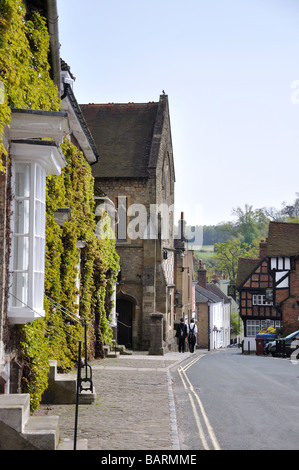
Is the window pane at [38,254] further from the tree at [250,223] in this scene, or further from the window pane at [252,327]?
the tree at [250,223]

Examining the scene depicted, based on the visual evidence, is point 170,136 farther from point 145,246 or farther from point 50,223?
point 50,223

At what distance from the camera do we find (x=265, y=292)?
5528cm

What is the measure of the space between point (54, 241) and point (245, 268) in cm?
4810

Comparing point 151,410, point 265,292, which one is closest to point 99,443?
point 151,410

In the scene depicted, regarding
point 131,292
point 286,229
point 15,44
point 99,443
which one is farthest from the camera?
point 286,229

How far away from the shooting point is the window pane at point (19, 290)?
365 inches

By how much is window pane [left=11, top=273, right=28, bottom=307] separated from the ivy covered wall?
56 centimetres

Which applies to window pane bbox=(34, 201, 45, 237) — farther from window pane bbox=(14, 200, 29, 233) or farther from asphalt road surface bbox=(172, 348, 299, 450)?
asphalt road surface bbox=(172, 348, 299, 450)

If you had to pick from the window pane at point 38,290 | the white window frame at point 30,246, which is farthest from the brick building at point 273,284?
the white window frame at point 30,246

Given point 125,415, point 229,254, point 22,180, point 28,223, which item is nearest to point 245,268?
point 229,254

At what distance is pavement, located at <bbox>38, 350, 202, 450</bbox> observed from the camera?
853cm

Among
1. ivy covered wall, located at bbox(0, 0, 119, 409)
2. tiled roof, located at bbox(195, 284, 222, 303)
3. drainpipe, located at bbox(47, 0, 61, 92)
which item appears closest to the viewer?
ivy covered wall, located at bbox(0, 0, 119, 409)

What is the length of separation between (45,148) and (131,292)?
22947 millimetres

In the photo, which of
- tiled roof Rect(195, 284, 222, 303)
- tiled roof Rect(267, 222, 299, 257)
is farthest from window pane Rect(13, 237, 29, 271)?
tiled roof Rect(195, 284, 222, 303)
